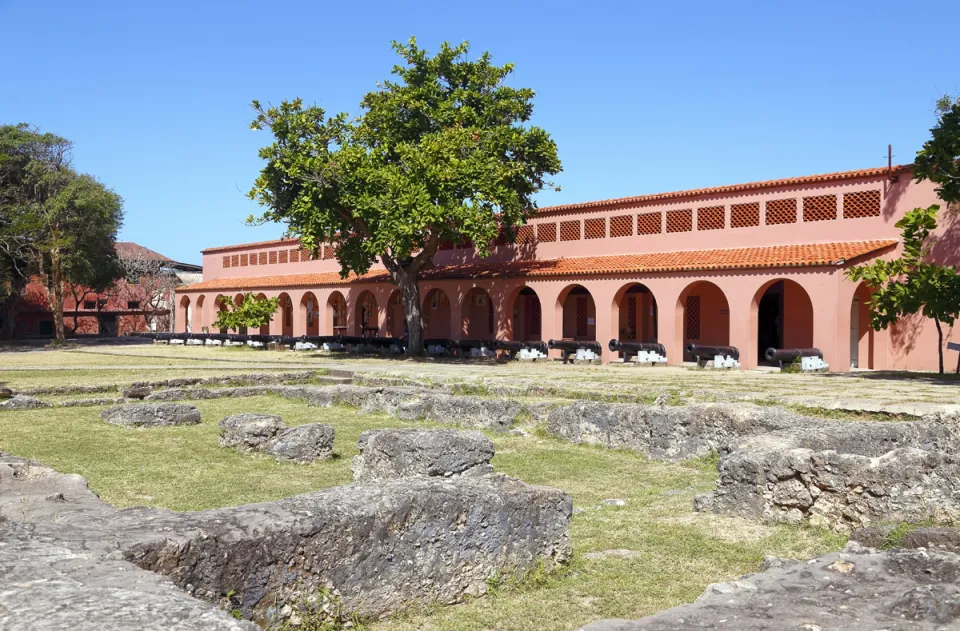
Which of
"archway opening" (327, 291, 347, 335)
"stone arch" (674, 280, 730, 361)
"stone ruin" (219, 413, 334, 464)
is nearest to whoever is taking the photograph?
"stone ruin" (219, 413, 334, 464)

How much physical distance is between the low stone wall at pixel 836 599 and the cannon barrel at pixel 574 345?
22.1 m

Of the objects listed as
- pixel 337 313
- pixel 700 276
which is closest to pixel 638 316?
pixel 700 276

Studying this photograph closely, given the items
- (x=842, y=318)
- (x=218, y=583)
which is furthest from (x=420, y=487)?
(x=842, y=318)

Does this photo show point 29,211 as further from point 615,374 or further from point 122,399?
point 615,374

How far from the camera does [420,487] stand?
Result: 501 centimetres

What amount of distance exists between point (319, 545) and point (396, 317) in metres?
33.1

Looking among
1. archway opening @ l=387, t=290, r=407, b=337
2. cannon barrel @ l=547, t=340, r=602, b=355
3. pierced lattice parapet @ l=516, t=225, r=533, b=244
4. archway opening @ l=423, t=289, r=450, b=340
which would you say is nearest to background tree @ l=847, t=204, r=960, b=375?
cannon barrel @ l=547, t=340, r=602, b=355

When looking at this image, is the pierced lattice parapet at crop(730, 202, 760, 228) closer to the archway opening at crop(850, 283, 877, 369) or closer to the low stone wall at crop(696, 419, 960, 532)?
the archway opening at crop(850, 283, 877, 369)

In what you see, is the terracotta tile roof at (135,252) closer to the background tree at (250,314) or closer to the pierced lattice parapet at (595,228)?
the background tree at (250,314)

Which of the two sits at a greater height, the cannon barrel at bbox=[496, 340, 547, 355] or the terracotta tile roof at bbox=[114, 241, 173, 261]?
A: the terracotta tile roof at bbox=[114, 241, 173, 261]

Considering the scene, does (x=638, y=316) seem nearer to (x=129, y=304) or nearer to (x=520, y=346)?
(x=520, y=346)

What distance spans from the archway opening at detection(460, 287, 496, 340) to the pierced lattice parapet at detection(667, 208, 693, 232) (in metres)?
8.43

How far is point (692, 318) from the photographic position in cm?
2809

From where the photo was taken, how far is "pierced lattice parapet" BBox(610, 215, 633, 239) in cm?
2850
